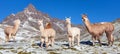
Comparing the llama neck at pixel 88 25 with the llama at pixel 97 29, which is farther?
the llama neck at pixel 88 25

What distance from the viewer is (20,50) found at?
102 ft

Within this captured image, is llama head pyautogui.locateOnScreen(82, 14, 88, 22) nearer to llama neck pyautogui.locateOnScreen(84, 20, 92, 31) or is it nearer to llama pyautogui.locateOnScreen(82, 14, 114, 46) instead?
llama pyautogui.locateOnScreen(82, 14, 114, 46)

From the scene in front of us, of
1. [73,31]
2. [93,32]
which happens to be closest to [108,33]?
[93,32]

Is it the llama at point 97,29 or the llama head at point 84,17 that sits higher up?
the llama head at point 84,17

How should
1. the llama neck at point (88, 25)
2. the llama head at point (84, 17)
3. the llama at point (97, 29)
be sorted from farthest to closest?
the llama head at point (84, 17) < the llama neck at point (88, 25) < the llama at point (97, 29)

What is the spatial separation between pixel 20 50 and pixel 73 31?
21.6 feet

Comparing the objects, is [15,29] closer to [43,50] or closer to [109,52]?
[43,50]

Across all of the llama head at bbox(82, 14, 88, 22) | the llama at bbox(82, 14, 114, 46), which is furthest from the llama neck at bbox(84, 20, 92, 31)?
the llama head at bbox(82, 14, 88, 22)

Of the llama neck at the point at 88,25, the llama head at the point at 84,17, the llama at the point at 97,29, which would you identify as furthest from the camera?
the llama head at the point at 84,17

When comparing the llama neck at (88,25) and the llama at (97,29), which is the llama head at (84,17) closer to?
the llama at (97,29)

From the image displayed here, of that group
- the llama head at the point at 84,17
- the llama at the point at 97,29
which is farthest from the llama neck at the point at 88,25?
the llama head at the point at 84,17

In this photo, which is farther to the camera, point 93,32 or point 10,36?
point 10,36

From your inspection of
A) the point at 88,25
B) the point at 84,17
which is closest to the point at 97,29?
the point at 88,25

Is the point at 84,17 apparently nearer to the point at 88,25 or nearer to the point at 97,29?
the point at 88,25
